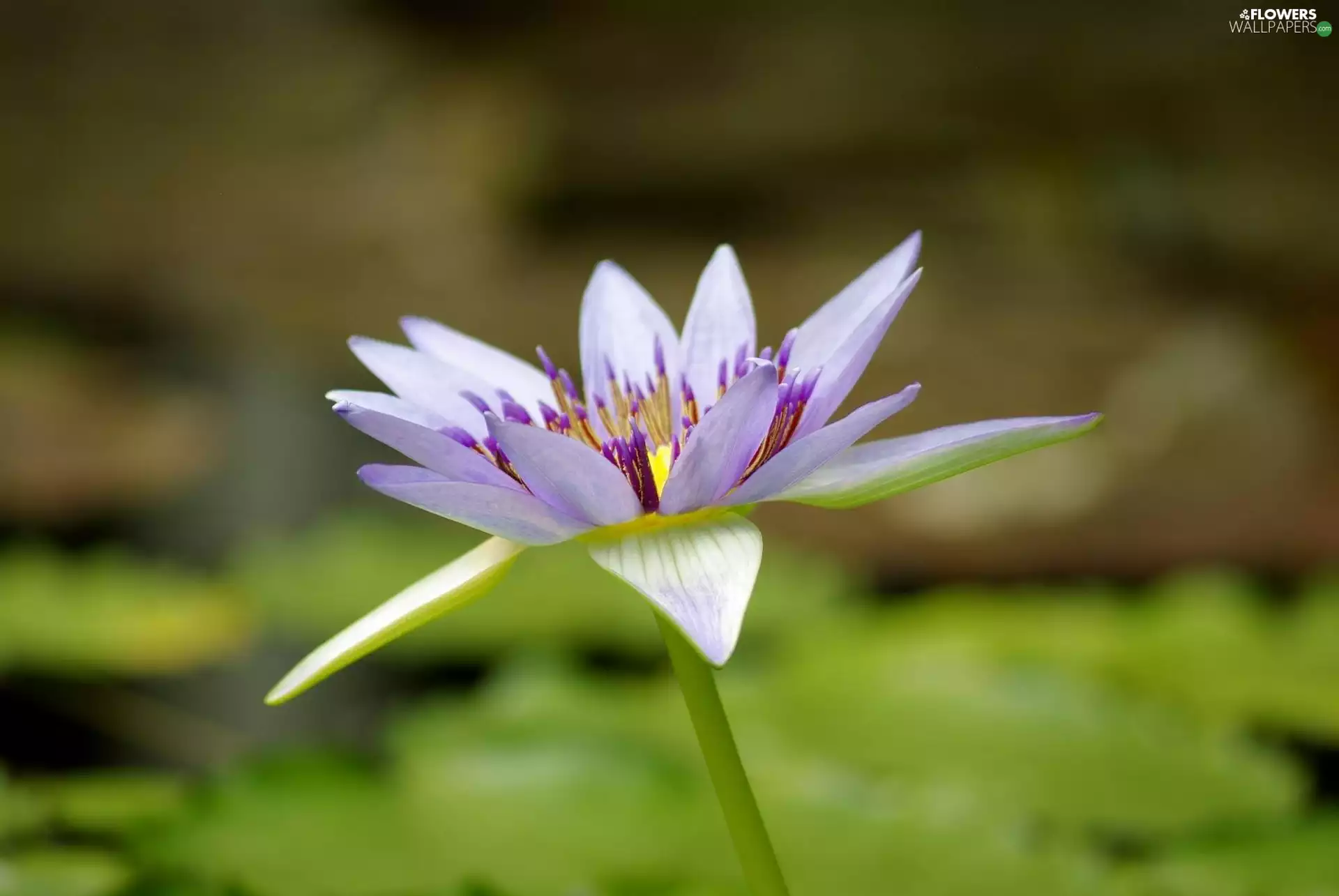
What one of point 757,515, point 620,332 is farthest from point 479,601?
point 620,332

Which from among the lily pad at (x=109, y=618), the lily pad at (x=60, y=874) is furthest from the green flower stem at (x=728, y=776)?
the lily pad at (x=109, y=618)

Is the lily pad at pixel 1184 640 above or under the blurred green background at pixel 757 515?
under

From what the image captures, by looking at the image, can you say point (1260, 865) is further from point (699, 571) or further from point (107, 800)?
point (107, 800)

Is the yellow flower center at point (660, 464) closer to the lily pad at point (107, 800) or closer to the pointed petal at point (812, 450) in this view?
the pointed petal at point (812, 450)

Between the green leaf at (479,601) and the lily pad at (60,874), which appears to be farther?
the green leaf at (479,601)

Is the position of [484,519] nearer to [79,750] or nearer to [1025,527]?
[79,750]

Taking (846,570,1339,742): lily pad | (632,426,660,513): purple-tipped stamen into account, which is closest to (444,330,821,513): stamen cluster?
(632,426,660,513): purple-tipped stamen

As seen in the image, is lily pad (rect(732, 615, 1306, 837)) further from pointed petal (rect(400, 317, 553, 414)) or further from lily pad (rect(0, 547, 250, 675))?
lily pad (rect(0, 547, 250, 675))
